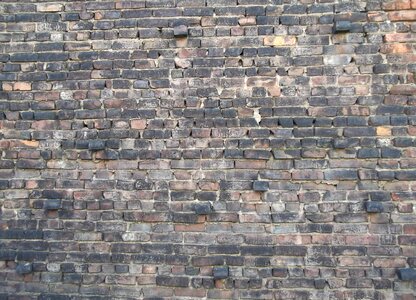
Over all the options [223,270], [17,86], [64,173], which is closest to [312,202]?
[223,270]

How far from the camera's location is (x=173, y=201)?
2752mm

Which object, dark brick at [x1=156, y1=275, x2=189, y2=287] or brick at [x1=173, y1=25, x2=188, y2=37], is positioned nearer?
dark brick at [x1=156, y1=275, x2=189, y2=287]

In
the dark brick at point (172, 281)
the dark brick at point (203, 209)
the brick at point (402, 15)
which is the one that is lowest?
the dark brick at point (172, 281)

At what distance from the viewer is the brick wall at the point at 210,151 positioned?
8.70ft

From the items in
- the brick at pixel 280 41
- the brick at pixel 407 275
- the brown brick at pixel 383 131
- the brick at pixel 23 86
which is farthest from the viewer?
the brick at pixel 23 86

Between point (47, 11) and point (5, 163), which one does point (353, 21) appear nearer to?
point (47, 11)

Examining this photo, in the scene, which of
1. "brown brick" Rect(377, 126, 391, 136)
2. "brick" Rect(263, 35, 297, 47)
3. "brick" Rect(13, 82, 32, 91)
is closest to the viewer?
"brown brick" Rect(377, 126, 391, 136)

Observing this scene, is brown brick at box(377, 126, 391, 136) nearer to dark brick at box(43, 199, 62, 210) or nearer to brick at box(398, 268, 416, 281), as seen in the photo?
brick at box(398, 268, 416, 281)

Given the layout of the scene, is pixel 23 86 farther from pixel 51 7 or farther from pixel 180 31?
pixel 180 31

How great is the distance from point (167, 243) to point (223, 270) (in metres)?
0.46

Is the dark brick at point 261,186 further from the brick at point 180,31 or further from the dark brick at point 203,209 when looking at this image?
the brick at point 180,31

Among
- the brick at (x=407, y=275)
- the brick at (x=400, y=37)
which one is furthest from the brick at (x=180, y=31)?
the brick at (x=407, y=275)

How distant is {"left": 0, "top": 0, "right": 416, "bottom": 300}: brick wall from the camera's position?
265cm

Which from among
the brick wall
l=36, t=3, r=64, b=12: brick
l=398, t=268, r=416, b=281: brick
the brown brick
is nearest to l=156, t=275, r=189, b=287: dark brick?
the brick wall
